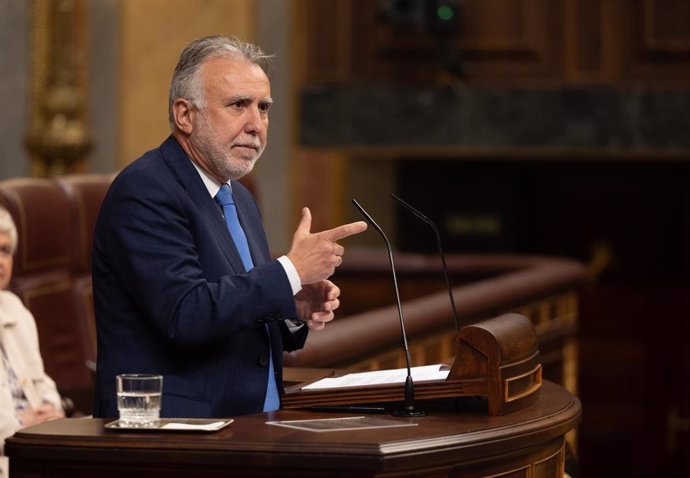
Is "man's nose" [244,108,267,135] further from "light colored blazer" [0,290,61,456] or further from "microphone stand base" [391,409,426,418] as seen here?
"light colored blazer" [0,290,61,456]

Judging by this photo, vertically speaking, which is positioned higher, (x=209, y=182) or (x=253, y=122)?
(x=253, y=122)

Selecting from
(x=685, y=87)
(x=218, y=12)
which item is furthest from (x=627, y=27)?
(x=218, y=12)

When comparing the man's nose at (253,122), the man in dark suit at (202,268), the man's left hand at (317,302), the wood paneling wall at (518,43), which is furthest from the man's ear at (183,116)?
the wood paneling wall at (518,43)

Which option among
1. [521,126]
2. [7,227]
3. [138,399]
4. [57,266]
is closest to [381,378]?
[138,399]

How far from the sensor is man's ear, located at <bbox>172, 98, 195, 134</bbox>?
287 centimetres

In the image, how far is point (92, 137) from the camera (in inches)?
333

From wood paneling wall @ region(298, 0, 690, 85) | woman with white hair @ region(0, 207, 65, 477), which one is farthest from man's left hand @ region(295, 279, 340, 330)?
wood paneling wall @ region(298, 0, 690, 85)

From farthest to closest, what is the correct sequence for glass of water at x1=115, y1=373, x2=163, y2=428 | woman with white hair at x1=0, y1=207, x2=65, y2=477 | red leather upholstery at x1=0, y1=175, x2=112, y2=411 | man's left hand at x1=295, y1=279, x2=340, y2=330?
1. red leather upholstery at x1=0, y1=175, x2=112, y2=411
2. woman with white hair at x1=0, y1=207, x2=65, y2=477
3. man's left hand at x1=295, y1=279, x2=340, y2=330
4. glass of water at x1=115, y1=373, x2=163, y2=428

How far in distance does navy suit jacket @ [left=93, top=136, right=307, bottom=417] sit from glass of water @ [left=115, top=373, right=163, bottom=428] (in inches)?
4.8

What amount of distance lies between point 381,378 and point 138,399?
0.52 metres

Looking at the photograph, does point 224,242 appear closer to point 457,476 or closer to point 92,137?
point 457,476

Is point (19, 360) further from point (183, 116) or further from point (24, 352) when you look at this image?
point (183, 116)

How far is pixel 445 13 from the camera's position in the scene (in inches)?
319

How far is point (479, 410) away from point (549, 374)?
3.71 m
